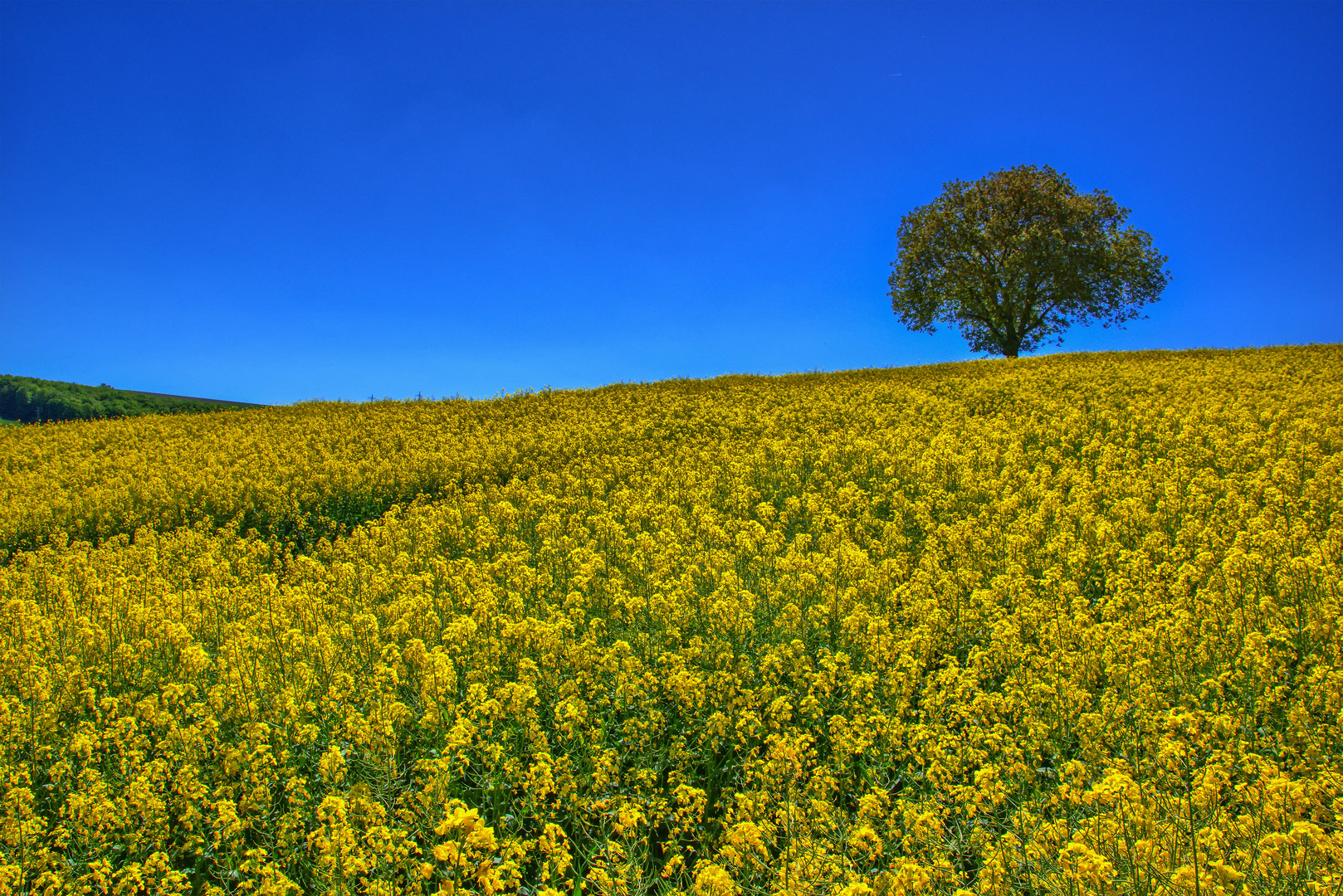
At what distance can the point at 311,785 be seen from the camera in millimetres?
4887

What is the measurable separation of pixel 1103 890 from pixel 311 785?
15.3ft

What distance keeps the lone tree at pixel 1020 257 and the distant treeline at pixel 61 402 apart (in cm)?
3940

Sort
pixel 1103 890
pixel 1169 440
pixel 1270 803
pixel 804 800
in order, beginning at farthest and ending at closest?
pixel 1169 440, pixel 804 800, pixel 1270 803, pixel 1103 890

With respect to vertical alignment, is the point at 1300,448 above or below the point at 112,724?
above

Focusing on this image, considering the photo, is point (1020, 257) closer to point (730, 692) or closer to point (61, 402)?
point (730, 692)

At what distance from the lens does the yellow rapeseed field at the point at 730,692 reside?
3.71 m

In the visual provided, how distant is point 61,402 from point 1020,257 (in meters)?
51.7

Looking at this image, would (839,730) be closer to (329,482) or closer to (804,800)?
→ (804,800)

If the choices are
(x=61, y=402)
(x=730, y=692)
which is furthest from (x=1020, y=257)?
(x=61, y=402)

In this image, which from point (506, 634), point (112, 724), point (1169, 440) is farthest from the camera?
point (1169, 440)

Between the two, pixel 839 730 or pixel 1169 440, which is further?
pixel 1169 440

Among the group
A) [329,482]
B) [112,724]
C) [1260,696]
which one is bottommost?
[112,724]

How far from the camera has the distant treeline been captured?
1467 inches

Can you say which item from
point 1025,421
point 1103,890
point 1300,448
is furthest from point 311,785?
point 1025,421
